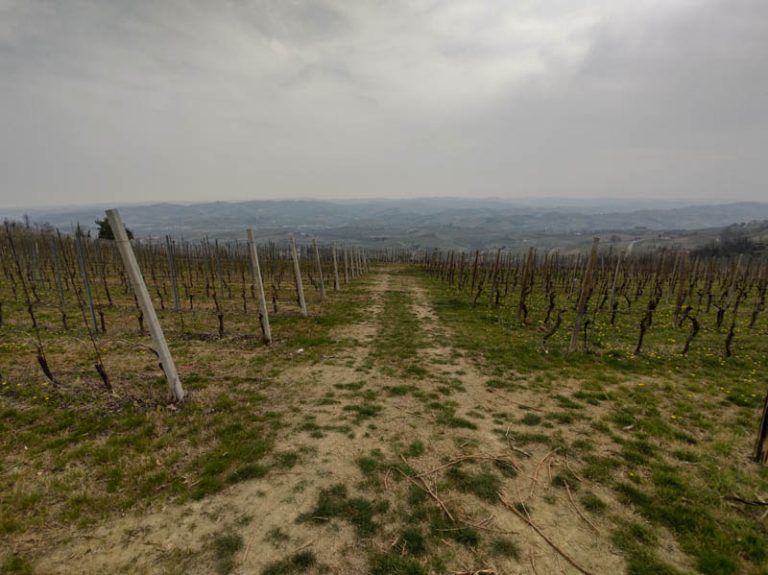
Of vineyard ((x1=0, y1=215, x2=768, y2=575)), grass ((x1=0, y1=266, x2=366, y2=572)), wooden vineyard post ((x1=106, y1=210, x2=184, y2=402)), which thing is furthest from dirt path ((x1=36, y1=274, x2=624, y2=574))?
wooden vineyard post ((x1=106, y1=210, x2=184, y2=402))

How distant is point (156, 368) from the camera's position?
7422mm

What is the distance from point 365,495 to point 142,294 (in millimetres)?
4969

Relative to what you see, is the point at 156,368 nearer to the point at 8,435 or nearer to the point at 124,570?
the point at 8,435

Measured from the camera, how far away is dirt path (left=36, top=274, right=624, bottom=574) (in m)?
3.09

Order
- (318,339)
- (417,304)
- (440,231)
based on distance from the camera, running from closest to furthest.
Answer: (318,339)
(417,304)
(440,231)

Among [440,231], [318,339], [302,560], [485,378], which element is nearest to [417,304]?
[318,339]

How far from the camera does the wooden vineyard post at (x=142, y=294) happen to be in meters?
5.24

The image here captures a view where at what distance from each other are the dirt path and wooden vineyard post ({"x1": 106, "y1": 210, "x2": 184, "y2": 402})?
197cm

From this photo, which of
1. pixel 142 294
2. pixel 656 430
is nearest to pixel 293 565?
pixel 142 294

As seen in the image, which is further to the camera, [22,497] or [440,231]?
[440,231]

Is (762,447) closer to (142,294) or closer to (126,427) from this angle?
(126,427)

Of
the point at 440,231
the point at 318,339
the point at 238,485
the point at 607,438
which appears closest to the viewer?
the point at 238,485

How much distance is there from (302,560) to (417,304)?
1401cm

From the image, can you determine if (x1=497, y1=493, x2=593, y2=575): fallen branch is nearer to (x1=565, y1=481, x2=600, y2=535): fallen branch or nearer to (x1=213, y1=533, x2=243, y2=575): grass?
(x1=565, y1=481, x2=600, y2=535): fallen branch
